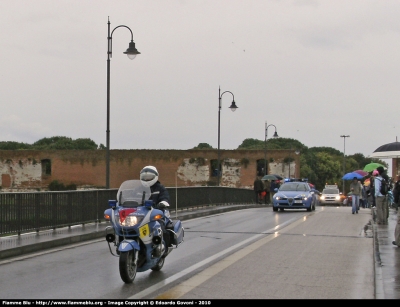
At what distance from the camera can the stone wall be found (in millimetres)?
74125

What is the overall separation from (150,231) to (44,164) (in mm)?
66716

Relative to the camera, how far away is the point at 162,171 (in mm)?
74938

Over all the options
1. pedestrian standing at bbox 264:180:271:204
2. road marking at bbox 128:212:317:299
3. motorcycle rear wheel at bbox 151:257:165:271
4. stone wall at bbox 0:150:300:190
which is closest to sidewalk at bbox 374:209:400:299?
road marking at bbox 128:212:317:299

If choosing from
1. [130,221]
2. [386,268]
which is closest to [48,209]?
[130,221]

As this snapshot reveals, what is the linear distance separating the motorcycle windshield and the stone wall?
6278cm

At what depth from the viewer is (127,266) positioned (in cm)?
1018

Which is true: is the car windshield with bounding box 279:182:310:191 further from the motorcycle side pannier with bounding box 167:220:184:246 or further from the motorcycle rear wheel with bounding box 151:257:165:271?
the motorcycle rear wheel with bounding box 151:257:165:271

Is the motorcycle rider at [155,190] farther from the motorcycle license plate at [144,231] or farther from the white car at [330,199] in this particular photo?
the white car at [330,199]

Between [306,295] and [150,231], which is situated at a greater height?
[150,231]

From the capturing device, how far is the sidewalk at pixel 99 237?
32.9 feet

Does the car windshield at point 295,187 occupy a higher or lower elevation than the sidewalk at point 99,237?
higher

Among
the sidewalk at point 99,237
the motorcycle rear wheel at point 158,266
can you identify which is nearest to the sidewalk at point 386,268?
the sidewalk at point 99,237

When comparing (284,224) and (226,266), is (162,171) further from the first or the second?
(226,266)

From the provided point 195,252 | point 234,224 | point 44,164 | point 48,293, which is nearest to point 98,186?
point 44,164
